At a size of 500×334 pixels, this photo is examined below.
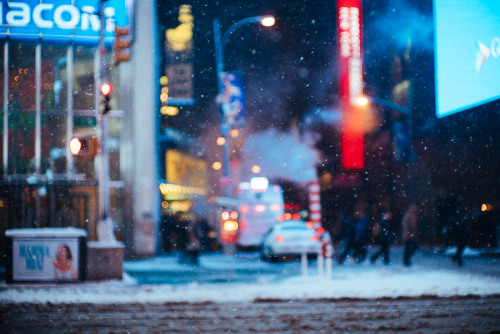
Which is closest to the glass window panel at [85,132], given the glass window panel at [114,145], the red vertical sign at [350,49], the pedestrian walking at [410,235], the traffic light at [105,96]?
the glass window panel at [114,145]

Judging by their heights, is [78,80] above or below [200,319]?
above

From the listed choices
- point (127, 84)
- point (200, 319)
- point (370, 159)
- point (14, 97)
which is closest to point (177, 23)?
point (127, 84)

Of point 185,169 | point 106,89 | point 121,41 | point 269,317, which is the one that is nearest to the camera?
point 269,317

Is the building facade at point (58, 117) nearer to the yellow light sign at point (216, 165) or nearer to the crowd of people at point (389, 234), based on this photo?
the crowd of people at point (389, 234)

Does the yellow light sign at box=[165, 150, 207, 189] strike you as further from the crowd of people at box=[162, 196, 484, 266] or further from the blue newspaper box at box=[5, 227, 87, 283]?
the blue newspaper box at box=[5, 227, 87, 283]

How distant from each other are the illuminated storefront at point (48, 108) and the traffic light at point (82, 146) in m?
6.98

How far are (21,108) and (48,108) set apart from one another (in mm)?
855

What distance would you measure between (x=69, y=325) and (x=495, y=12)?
40.4 ft

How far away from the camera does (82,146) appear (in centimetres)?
1373

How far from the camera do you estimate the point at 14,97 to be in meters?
20.7

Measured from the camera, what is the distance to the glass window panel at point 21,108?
815 inches

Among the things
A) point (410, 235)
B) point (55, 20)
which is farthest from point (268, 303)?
point (55, 20)

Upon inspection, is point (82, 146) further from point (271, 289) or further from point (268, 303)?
point (268, 303)

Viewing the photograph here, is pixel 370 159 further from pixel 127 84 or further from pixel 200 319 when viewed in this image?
pixel 200 319
